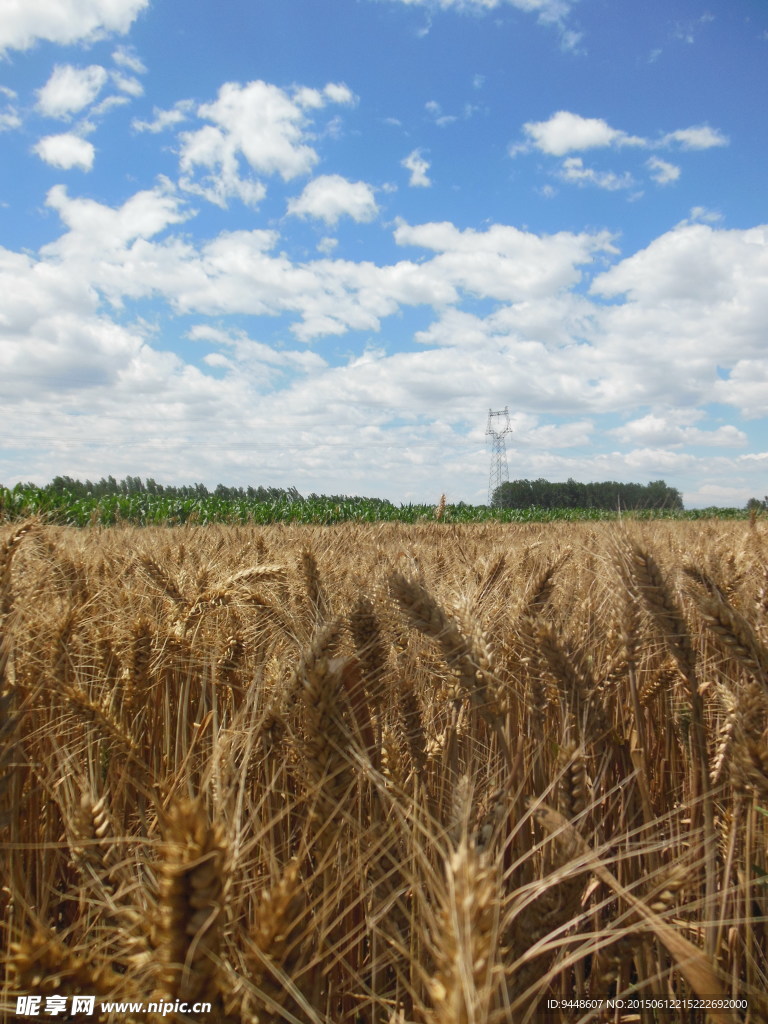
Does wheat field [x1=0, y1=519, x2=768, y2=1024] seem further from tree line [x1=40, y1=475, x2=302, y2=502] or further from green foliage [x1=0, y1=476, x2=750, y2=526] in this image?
tree line [x1=40, y1=475, x2=302, y2=502]

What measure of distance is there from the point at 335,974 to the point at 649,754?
1312mm

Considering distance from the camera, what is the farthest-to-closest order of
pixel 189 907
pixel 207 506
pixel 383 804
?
pixel 207 506, pixel 383 804, pixel 189 907

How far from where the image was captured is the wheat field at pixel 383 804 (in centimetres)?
85

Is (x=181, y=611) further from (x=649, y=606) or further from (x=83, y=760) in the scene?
(x=649, y=606)

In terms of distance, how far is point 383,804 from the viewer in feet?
4.75

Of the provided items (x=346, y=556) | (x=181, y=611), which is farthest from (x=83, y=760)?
(x=346, y=556)

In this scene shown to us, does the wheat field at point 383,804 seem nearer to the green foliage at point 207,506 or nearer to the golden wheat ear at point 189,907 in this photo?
the golden wheat ear at point 189,907

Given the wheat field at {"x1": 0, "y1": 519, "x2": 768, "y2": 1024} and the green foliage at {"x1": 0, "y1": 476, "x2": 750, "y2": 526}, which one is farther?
the green foliage at {"x1": 0, "y1": 476, "x2": 750, "y2": 526}

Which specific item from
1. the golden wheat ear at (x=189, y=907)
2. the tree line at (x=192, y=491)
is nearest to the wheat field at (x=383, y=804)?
the golden wheat ear at (x=189, y=907)

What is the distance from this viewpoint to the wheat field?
849 mm

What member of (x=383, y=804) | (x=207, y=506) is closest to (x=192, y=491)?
(x=207, y=506)

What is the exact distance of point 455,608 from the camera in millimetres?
1811

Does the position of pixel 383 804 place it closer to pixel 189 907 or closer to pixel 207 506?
pixel 189 907

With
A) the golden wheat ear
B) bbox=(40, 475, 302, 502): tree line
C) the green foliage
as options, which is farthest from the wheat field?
bbox=(40, 475, 302, 502): tree line
